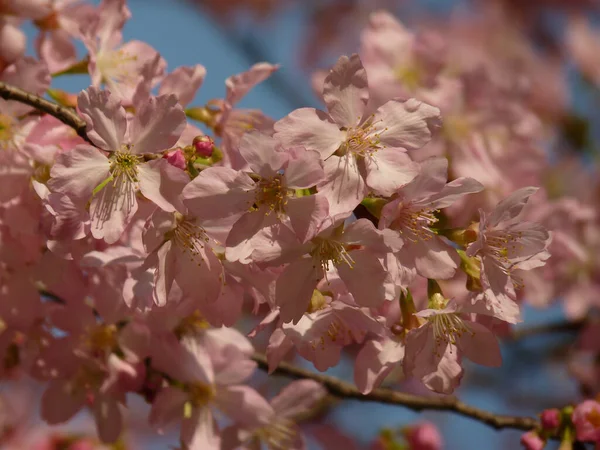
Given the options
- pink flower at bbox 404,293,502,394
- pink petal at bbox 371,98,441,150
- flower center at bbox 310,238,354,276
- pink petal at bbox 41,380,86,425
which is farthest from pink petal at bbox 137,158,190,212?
pink petal at bbox 41,380,86,425

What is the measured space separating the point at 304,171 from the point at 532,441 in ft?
2.78

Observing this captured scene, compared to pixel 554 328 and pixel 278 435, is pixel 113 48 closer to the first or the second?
pixel 278 435

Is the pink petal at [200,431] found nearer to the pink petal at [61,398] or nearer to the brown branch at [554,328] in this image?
the pink petal at [61,398]

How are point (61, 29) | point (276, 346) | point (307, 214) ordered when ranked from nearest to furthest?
point (307, 214) → point (276, 346) → point (61, 29)

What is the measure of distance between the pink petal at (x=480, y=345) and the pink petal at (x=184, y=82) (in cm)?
68

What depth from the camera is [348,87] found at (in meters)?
1.09

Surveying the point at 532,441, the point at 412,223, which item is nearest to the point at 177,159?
the point at 412,223

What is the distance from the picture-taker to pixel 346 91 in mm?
1095

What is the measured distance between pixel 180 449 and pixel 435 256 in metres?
0.73

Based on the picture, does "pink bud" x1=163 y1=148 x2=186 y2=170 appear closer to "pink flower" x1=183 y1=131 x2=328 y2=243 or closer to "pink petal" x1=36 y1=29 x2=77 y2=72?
"pink flower" x1=183 y1=131 x2=328 y2=243

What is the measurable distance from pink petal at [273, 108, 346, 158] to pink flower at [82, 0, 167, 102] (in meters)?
0.48

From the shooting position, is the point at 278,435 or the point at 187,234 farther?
the point at 278,435

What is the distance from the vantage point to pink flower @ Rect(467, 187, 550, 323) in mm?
1070

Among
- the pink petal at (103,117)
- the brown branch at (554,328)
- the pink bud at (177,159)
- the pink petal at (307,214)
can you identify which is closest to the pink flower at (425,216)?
the pink petal at (307,214)
